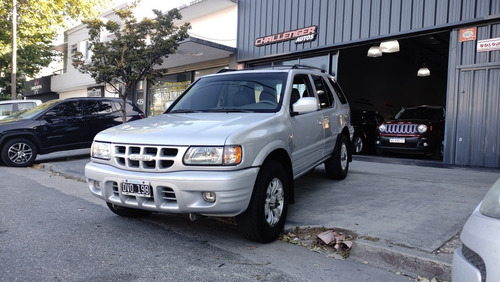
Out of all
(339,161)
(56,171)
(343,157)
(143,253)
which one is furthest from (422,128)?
(56,171)

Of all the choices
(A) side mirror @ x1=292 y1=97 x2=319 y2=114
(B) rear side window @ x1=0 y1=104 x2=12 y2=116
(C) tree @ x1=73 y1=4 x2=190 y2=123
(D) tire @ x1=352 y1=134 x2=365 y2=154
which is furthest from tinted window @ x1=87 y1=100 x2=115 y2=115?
(A) side mirror @ x1=292 y1=97 x2=319 y2=114

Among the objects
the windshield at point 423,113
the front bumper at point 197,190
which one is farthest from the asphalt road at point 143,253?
the windshield at point 423,113

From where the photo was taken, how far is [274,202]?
4.02m

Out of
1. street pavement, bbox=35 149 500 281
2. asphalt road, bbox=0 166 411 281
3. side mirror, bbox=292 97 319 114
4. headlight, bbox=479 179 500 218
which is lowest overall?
asphalt road, bbox=0 166 411 281

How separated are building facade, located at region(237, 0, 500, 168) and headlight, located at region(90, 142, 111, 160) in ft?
26.2

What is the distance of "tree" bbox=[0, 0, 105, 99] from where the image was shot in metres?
21.2

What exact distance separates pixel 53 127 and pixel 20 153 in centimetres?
101

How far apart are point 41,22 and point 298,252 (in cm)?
2355

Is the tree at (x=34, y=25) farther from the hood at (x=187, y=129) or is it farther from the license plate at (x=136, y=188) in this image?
the license plate at (x=136, y=188)

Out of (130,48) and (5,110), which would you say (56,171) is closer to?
(130,48)

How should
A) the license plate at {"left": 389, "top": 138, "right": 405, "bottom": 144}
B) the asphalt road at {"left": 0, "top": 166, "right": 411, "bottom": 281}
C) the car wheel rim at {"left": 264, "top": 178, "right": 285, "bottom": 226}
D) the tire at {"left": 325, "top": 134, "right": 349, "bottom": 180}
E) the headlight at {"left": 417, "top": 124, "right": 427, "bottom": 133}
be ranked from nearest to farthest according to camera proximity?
the asphalt road at {"left": 0, "top": 166, "right": 411, "bottom": 281}
the car wheel rim at {"left": 264, "top": 178, "right": 285, "bottom": 226}
the tire at {"left": 325, "top": 134, "right": 349, "bottom": 180}
the headlight at {"left": 417, "top": 124, "right": 427, "bottom": 133}
the license plate at {"left": 389, "top": 138, "right": 405, "bottom": 144}

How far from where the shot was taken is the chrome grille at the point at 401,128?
10.2 m

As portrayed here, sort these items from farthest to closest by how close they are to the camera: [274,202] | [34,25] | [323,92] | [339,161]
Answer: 1. [34,25]
2. [339,161]
3. [323,92]
4. [274,202]

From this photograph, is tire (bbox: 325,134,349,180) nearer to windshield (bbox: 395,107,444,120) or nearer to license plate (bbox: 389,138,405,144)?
license plate (bbox: 389,138,405,144)
